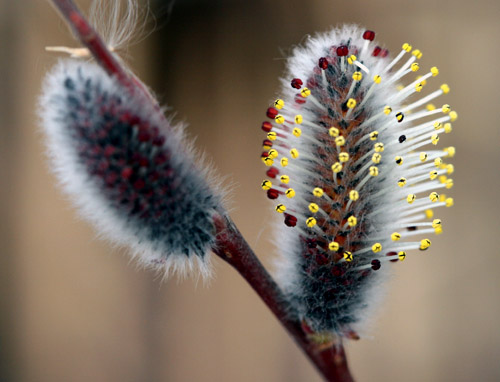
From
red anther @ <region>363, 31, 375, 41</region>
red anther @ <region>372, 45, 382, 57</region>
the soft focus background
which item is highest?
red anther @ <region>363, 31, 375, 41</region>

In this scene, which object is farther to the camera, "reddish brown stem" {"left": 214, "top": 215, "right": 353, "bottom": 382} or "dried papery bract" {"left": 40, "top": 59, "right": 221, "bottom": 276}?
"reddish brown stem" {"left": 214, "top": 215, "right": 353, "bottom": 382}

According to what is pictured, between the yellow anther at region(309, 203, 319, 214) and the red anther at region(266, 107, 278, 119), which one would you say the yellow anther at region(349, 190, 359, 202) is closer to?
the yellow anther at region(309, 203, 319, 214)

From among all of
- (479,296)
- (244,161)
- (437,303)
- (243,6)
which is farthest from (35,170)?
(479,296)

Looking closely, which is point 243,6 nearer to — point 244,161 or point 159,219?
point 244,161

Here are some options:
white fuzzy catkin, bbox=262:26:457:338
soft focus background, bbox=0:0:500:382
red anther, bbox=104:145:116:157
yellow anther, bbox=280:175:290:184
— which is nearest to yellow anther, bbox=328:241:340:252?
white fuzzy catkin, bbox=262:26:457:338

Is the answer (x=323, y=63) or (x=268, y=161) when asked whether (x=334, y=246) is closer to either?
(x=268, y=161)

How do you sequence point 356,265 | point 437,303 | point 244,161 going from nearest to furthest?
point 356,265
point 437,303
point 244,161

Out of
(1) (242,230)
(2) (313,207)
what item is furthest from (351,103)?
(1) (242,230)
